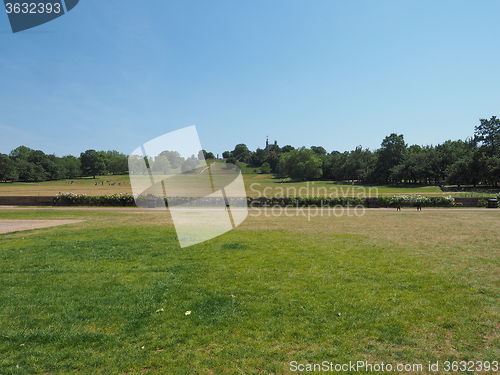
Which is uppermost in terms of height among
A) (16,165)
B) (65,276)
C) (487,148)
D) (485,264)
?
(16,165)

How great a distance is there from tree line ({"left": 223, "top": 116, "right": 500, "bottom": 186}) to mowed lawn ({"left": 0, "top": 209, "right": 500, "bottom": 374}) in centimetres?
4840

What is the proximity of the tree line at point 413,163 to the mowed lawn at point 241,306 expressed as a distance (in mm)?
48395

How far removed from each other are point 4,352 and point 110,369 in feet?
5.05

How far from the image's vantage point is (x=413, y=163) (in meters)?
65.4

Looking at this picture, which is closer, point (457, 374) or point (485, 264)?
point (457, 374)

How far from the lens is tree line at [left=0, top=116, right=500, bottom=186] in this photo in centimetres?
4847

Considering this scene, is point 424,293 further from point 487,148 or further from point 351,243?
point 487,148

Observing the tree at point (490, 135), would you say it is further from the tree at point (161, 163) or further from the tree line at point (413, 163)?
the tree at point (161, 163)

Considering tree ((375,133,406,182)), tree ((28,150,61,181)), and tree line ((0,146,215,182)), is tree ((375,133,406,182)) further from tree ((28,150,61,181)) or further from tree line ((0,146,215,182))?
tree ((28,150,61,181))

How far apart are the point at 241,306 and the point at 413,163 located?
237ft

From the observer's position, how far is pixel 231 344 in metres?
3.73

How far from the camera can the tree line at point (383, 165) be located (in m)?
48.5

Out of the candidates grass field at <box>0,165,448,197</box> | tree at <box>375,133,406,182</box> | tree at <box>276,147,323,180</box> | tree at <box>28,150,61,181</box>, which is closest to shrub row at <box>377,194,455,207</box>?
grass field at <box>0,165,448,197</box>

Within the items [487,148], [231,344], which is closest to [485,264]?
[231,344]
